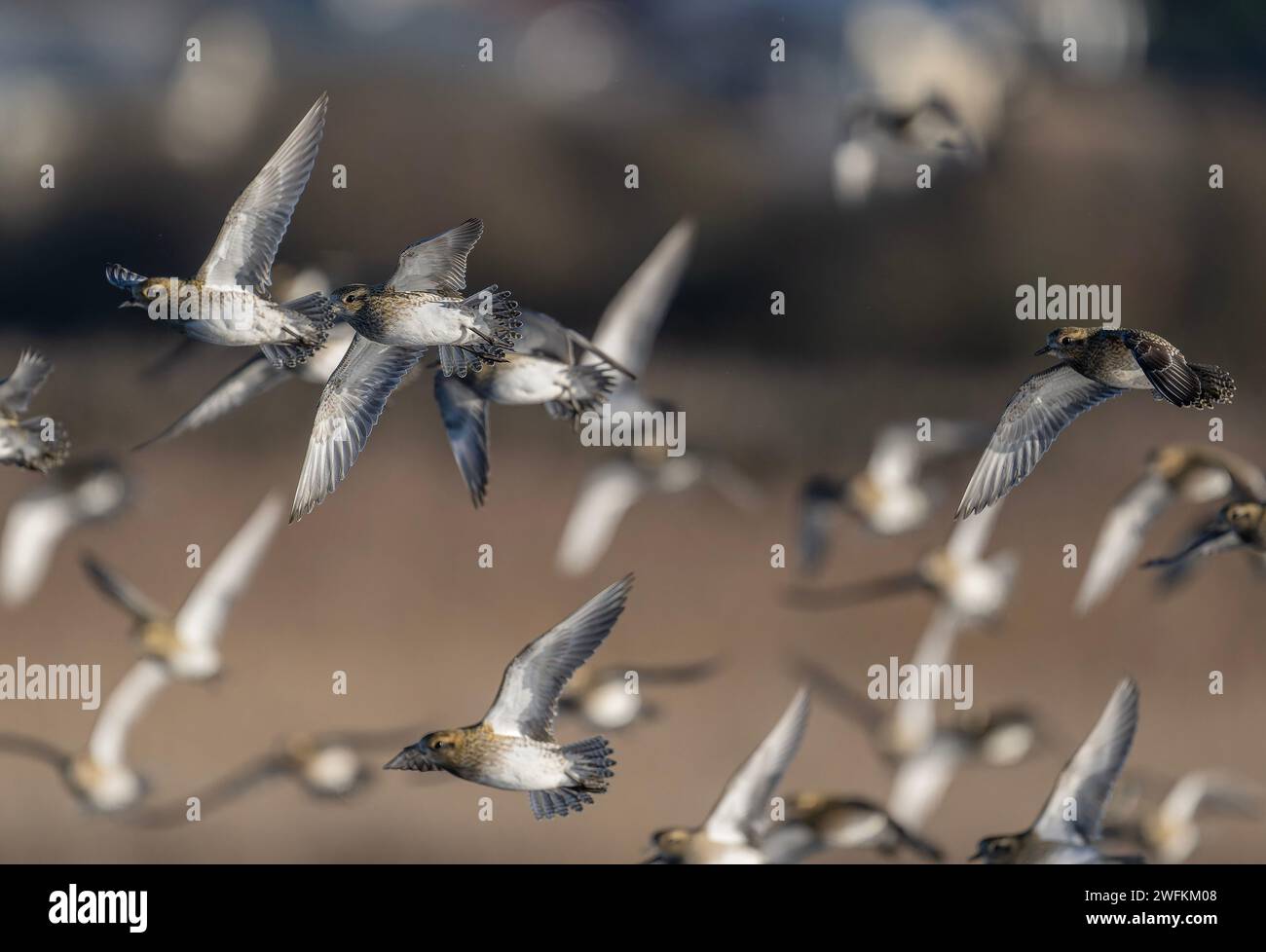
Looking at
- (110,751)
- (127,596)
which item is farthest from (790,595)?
(110,751)

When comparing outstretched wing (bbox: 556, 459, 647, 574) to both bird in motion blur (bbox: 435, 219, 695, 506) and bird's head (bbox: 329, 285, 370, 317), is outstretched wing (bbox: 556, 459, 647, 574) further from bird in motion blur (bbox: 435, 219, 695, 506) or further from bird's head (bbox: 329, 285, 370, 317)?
bird's head (bbox: 329, 285, 370, 317)

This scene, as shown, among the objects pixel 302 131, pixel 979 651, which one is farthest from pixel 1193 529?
pixel 302 131

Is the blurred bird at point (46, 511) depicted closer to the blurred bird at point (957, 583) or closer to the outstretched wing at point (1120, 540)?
the blurred bird at point (957, 583)

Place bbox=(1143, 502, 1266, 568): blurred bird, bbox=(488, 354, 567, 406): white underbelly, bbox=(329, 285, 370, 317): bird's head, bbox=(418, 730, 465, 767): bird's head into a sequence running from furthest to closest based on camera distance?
bbox=(1143, 502, 1266, 568): blurred bird
bbox=(488, 354, 567, 406): white underbelly
bbox=(418, 730, 465, 767): bird's head
bbox=(329, 285, 370, 317): bird's head

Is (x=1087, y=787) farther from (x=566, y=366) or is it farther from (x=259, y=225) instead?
(x=259, y=225)

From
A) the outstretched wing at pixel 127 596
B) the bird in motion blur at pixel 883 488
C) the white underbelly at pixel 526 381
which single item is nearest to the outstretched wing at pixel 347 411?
the white underbelly at pixel 526 381

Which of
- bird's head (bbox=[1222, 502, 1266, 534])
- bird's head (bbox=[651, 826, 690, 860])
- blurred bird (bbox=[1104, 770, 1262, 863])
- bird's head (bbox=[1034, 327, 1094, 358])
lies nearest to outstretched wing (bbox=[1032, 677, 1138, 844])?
blurred bird (bbox=[1104, 770, 1262, 863])
